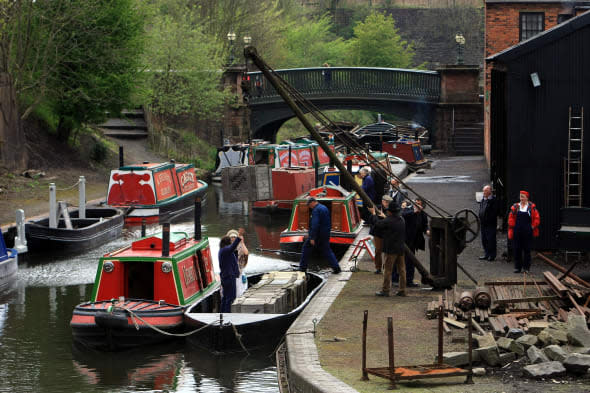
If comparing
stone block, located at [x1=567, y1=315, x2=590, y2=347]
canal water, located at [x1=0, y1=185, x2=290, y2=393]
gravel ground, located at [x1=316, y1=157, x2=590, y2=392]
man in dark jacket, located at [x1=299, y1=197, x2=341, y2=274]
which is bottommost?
canal water, located at [x1=0, y1=185, x2=290, y2=393]

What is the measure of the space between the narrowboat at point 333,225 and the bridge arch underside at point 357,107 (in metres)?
26.3

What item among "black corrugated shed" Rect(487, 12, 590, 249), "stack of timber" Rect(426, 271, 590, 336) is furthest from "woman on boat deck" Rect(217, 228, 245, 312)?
"black corrugated shed" Rect(487, 12, 590, 249)

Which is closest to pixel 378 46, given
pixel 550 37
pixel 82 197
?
pixel 82 197

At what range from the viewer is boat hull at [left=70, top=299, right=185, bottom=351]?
575 inches

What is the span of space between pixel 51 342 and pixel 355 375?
7.07 m

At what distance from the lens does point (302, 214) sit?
76.4 feet

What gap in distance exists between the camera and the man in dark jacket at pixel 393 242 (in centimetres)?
1524

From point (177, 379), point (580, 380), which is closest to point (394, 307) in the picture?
point (177, 379)

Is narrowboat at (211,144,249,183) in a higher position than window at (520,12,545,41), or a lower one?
lower

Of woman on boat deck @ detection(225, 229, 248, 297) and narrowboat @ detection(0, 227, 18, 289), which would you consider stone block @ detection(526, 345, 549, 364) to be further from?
narrowboat @ detection(0, 227, 18, 289)

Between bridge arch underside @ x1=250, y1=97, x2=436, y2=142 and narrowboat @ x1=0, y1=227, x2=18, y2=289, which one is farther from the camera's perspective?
bridge arch underside @ x1=250, y1=97, x2=436, y2=142

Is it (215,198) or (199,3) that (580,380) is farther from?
(199,3)

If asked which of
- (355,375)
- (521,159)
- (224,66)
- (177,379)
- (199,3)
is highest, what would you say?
(199,3)

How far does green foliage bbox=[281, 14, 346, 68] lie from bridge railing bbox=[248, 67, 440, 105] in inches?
708
